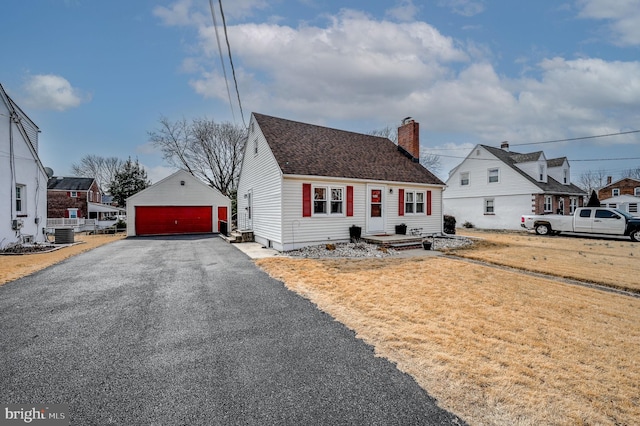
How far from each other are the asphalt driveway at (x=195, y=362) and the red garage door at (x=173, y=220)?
49.0 ft

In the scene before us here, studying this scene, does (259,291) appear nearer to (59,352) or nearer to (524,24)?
(59,352)

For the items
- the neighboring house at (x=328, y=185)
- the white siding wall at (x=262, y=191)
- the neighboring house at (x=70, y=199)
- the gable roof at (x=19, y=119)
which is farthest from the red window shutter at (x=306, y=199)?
the neighboring house at (x=70, y=199)

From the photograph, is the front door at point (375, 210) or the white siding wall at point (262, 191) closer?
the white siding wall at point (262, 191)

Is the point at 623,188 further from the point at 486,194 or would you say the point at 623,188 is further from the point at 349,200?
the point at 349,200

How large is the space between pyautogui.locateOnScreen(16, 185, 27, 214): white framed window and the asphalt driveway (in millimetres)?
11347

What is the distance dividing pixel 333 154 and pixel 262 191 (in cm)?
400

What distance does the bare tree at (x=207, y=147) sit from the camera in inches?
A: 1185

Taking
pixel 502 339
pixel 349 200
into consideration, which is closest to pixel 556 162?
pixel 349 200

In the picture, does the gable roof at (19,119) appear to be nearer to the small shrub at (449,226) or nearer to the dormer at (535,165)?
the small shrub at (449,226)

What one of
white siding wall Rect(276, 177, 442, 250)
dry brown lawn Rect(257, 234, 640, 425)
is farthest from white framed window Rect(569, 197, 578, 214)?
dry brown lawn Rect(257, 234, 640, 425)

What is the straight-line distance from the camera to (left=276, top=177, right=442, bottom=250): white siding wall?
11266 mm

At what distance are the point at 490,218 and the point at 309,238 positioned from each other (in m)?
18.8

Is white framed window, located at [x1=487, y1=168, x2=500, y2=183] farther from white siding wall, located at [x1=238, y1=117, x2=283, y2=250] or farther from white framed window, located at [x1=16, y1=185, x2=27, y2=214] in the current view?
white framed window, located at [x1=16, y1=185, x2=27, y2=214]

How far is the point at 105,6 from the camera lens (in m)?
6.62
